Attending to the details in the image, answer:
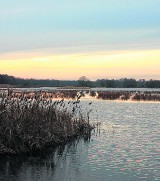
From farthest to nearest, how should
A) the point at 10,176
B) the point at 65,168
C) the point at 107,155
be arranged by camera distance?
the point at 107,155 < the point at 65,168 < the point at 10,176

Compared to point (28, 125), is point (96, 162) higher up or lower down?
lower down

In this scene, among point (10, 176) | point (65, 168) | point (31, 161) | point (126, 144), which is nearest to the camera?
point (10, 176)

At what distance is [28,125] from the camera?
13.7 meters

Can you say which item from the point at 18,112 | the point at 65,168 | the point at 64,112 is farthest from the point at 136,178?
the point at 64,112

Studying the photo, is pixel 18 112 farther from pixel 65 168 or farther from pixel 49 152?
pixel 65 168

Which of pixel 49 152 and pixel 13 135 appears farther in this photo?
pixel 49 152

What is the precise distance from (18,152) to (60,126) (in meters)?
3.28

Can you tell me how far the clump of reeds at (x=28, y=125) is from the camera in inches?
516

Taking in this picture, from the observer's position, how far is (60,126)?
16125 mm

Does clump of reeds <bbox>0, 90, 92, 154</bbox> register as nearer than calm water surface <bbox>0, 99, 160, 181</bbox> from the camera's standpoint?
No

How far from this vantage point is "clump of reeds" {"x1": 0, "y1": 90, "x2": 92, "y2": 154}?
13109mm

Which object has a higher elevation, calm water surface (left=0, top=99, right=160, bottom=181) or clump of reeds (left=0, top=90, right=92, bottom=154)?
clump of reeds (left=0, top=90, right=92, bottom=154)

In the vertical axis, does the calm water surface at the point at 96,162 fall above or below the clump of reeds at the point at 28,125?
below

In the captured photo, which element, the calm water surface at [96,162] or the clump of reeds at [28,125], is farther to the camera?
the clump of reeds at [28,125]
